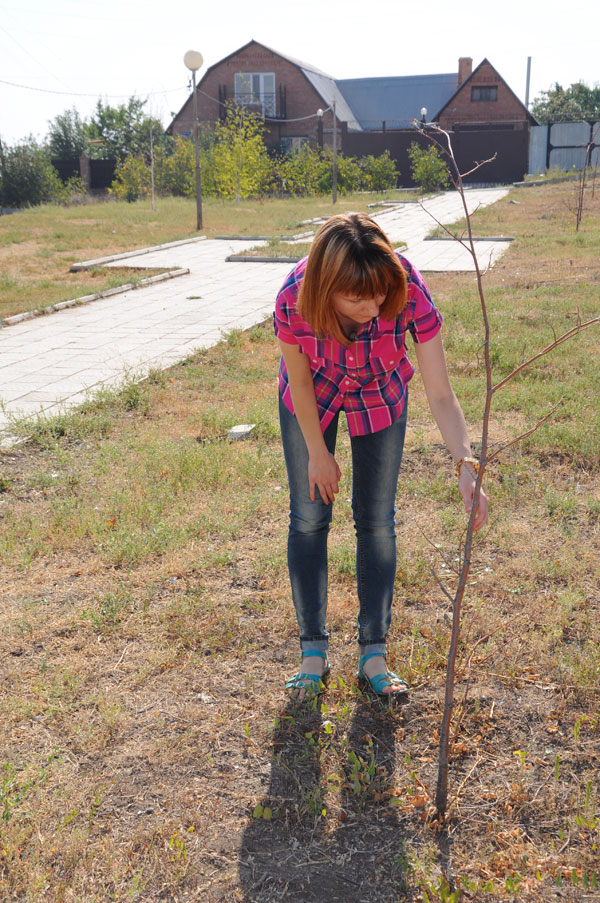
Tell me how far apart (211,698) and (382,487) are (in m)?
0.95

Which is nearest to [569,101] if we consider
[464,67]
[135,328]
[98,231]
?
[464,67]

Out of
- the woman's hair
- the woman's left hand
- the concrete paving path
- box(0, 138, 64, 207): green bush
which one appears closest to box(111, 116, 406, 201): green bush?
box(0, 138, 64, 207): green bush

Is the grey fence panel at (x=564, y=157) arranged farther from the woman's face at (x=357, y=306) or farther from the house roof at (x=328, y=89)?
the woman's face at (x=357, y=306)

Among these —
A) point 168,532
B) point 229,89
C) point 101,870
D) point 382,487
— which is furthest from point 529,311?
point 229,89

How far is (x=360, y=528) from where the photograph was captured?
2.56 meters

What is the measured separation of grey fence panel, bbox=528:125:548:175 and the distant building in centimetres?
78

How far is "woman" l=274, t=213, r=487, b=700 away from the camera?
203 cm

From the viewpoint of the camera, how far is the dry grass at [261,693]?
6.68 ft

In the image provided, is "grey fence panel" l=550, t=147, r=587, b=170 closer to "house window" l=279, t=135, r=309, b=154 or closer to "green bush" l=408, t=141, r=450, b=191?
"green bush" l=408, t=141, r=450, b=191

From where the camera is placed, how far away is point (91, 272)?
13.2 metres

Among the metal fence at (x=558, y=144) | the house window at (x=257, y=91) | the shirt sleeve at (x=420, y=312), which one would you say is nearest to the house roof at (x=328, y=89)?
the house window at (x=257, y=91)

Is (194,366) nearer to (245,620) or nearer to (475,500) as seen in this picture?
(245,620)

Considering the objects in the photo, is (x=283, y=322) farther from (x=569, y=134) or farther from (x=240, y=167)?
(x=569, y=134)

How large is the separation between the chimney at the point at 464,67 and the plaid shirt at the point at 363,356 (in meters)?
47.3
